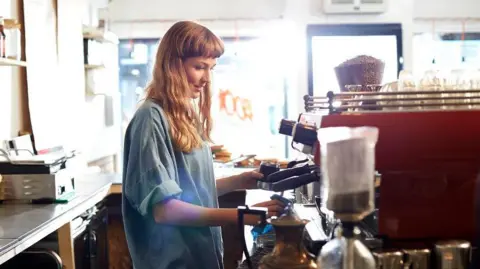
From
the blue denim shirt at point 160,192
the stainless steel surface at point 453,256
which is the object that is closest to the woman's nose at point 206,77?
the blue denim shirt at point 160,192

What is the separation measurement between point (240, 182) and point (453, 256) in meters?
0.74

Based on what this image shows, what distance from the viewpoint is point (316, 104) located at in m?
1.67

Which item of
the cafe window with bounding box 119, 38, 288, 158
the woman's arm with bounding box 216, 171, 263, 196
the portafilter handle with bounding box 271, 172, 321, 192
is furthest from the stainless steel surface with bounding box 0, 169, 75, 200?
the cafe window with bounding box 119, 38, 288, 158

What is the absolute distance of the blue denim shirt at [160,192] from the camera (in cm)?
147

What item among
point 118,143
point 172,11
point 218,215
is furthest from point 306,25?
point 218,215

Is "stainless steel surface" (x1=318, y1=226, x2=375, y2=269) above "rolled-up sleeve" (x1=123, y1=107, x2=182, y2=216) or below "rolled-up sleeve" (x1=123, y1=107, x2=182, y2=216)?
below

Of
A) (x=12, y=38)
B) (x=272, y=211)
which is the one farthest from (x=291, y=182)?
(x=12, y=38)

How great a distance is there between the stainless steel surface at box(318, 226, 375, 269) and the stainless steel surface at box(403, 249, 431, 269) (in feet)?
0.47

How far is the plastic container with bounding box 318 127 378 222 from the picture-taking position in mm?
1001

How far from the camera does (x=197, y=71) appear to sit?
1.63m

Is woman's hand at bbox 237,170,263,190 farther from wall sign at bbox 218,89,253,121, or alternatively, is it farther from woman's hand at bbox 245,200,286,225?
wall sign at bbox 218,89,253,121

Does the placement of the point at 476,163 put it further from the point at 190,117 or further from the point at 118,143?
the point at 118,143

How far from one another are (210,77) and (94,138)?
3.01 metres

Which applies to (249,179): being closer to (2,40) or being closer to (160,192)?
(160,192)
